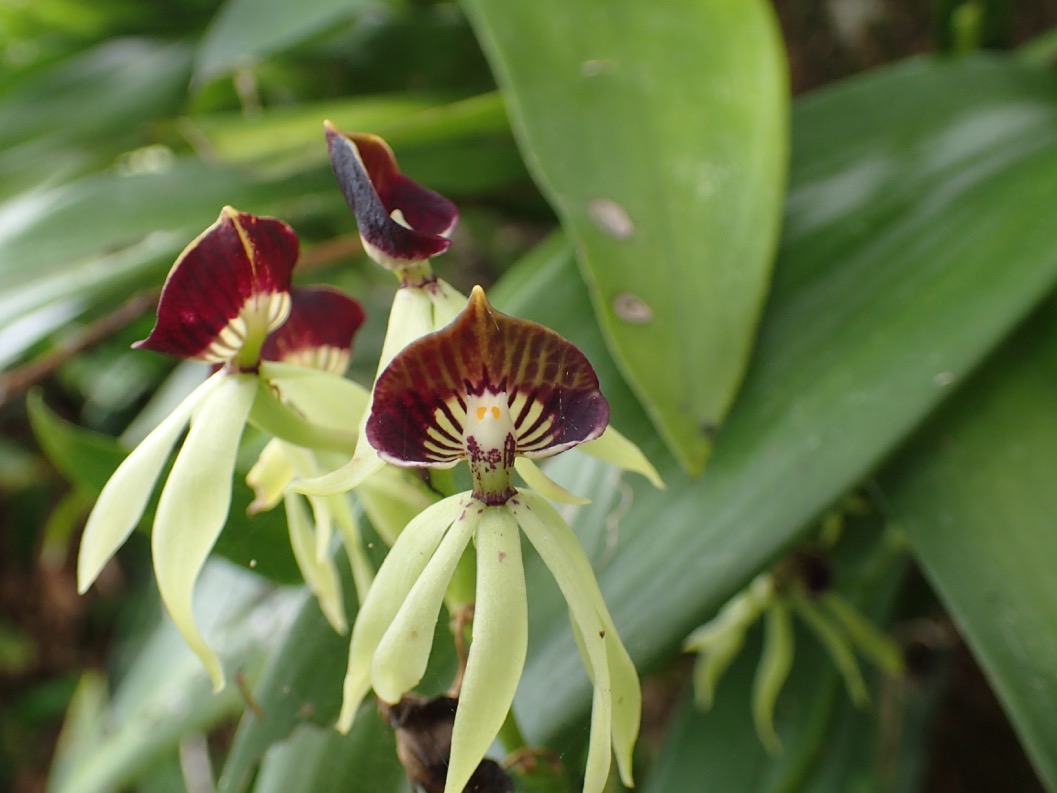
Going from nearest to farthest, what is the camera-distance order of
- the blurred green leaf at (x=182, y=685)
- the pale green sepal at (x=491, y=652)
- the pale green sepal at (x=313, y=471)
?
the pale green sepal at (x=491, y=652)
the pale green sepal at (x=313, y=471)
the blurred green leaf at (x=182, y=685)

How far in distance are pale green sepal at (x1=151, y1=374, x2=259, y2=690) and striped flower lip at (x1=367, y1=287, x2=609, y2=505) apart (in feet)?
0.24

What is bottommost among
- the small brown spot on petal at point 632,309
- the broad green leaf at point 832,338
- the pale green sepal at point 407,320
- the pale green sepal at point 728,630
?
the pale green sepal at point 728,630

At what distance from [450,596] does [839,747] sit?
46 centimetres

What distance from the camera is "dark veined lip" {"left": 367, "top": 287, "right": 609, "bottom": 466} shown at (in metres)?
0.27

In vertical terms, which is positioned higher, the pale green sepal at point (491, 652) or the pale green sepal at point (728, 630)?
the pale green sepal at point (491, 652)

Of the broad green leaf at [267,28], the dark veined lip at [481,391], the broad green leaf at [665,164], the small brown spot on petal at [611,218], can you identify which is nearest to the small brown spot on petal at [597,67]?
the broad green leaf at [665,164]

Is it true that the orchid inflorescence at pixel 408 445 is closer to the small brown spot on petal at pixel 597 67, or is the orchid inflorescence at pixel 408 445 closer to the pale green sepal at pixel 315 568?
the pale green sepal at pixel 315 568

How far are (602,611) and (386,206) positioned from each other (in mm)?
165

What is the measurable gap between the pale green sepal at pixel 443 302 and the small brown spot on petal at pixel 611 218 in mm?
151

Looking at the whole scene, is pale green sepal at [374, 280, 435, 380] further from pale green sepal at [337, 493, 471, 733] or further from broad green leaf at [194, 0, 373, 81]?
broad green leaf at [194, 0, 373, 81]

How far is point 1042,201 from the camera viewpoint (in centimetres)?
49

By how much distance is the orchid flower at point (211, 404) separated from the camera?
303 millimetres

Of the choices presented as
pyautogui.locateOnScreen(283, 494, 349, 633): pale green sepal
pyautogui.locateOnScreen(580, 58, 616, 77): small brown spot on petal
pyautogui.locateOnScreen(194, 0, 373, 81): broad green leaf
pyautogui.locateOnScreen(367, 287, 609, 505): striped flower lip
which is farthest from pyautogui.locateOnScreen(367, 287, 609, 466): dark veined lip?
pyautogui.locateOnScreen(194, 0, 373, 81): broad green leaf

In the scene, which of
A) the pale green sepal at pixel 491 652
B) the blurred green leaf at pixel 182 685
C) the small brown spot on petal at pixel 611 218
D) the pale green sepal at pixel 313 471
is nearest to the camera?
the pale green sepal at pixel 491 652
